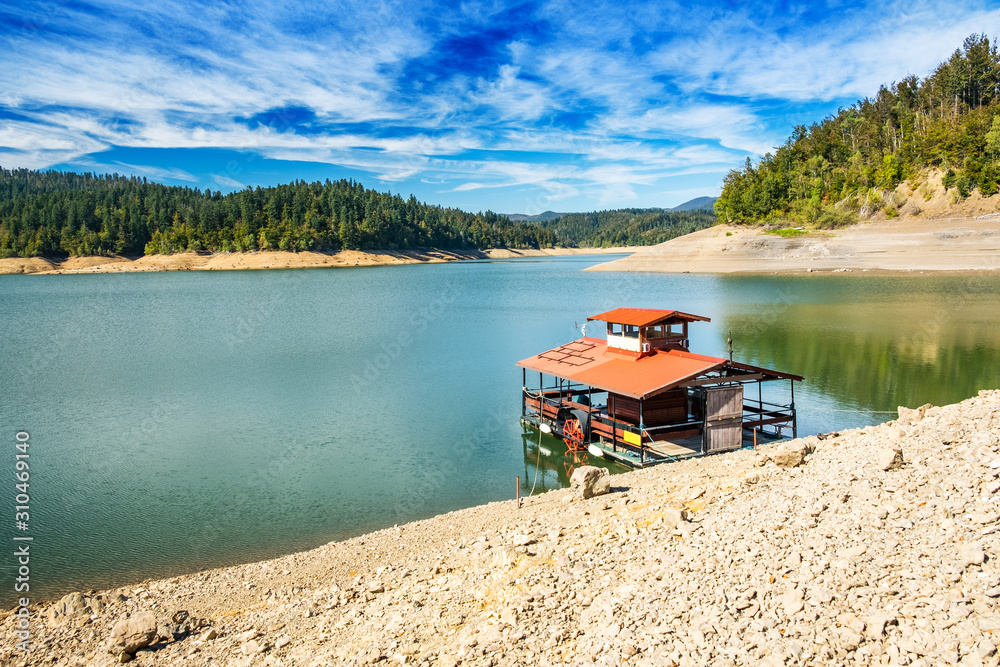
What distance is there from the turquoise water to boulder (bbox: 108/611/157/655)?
4.15 m

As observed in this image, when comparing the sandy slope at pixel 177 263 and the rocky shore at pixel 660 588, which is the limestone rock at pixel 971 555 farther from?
the sandy slope at pixel 177 263

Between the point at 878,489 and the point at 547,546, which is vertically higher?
the point at 878,489

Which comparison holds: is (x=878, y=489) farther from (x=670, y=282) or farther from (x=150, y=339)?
(x=670, y=282)

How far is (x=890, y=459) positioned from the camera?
9.99 metres

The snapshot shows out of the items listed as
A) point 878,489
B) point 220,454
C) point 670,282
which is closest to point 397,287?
point 670,282

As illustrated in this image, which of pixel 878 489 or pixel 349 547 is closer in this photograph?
pixel 878 489

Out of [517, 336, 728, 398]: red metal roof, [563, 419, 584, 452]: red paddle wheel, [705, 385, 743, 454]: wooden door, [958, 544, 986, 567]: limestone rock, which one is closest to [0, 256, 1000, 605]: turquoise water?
[563, 419, 584, 452]: red paddle wheel

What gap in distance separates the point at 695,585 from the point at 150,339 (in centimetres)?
4456

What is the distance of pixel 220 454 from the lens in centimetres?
2070

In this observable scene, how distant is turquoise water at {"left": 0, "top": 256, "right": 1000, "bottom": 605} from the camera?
15.7 meters

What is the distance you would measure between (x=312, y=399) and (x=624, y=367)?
559 inches

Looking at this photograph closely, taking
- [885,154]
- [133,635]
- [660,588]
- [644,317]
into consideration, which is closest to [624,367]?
[644,317]

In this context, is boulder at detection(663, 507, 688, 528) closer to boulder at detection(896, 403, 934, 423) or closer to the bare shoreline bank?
boulder at detection(896, 403, 934, 423)

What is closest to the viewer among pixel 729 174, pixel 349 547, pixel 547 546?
pixel 547 546
